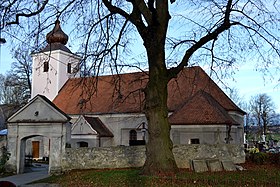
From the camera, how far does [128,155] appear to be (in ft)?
62.0

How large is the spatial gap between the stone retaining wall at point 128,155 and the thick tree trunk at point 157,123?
5309 mm

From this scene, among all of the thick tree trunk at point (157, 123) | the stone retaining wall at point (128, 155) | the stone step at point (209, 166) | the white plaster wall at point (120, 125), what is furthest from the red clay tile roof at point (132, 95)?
the thick tree trunk at point (157, 123)

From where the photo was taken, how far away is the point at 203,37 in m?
13.5

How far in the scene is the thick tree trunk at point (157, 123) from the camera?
1293 centimetres

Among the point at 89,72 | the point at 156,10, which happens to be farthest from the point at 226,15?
the point at 89,72

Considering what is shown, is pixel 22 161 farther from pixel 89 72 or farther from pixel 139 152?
pixel 89 72

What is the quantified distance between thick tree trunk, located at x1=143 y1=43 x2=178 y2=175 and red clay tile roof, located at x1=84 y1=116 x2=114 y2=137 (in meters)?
16.4

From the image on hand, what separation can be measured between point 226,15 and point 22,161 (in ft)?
46.6

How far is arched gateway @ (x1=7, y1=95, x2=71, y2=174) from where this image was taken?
19625 mm

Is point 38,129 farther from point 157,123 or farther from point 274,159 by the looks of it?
point 274,159

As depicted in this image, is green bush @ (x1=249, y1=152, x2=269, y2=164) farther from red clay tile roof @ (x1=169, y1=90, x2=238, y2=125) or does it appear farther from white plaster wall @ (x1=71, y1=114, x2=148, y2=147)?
white plaster wall @ (x1=71, y1=114, x2=148, y2=147)

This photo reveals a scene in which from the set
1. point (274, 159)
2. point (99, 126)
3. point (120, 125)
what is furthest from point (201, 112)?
point (99, 126)

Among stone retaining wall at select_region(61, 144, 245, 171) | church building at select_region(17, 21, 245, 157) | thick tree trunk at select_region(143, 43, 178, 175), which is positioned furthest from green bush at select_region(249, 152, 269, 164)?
thick tree trunk at select_region(143, 43, 178, 175)

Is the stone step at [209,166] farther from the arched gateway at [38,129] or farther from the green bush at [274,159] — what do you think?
the arched gateway at [38,129]
